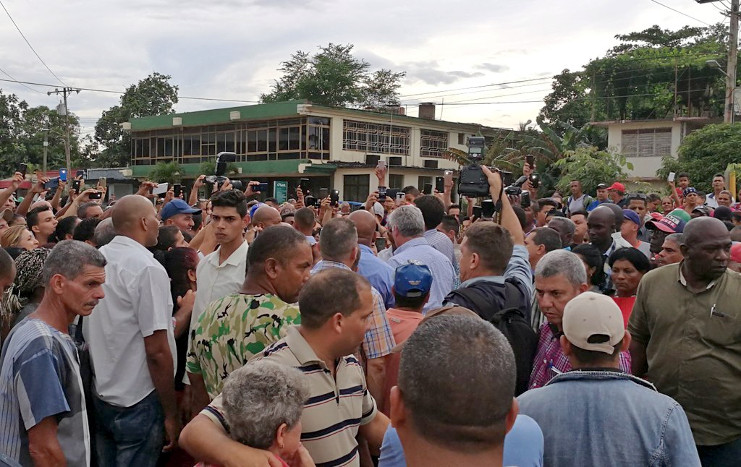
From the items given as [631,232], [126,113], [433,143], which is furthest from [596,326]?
[126,113]

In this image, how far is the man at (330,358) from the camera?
268cm

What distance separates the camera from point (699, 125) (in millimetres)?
34906

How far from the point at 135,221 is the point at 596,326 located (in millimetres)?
2895

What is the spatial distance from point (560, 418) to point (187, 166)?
41252 millimetres

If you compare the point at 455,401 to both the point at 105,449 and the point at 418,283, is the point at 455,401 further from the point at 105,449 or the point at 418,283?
the point at 105,449

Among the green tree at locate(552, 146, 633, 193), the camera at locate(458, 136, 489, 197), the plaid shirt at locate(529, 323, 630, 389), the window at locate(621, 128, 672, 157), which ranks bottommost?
the plaid shirt at locate(529, 323, 630, 389)

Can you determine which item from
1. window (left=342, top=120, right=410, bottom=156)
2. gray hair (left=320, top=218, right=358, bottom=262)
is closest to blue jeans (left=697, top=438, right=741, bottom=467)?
gray hair (left=320, top=218, right=358, bottom=262)

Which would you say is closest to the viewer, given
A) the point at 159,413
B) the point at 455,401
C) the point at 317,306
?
the point at 455,401

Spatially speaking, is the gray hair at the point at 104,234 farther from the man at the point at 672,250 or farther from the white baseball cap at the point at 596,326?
the man at the point at 672,250

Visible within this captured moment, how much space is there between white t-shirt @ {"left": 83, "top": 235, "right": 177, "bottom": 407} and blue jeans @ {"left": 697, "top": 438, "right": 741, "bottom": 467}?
10.1 ft

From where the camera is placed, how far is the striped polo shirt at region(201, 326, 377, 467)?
8.77 ft

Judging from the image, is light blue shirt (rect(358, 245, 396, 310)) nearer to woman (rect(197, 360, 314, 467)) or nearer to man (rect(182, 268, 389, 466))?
man (rect(182, 268, 389, 466))

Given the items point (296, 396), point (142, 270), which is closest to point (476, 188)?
point (142, 270)

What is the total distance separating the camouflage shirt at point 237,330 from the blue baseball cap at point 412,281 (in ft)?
2.81
